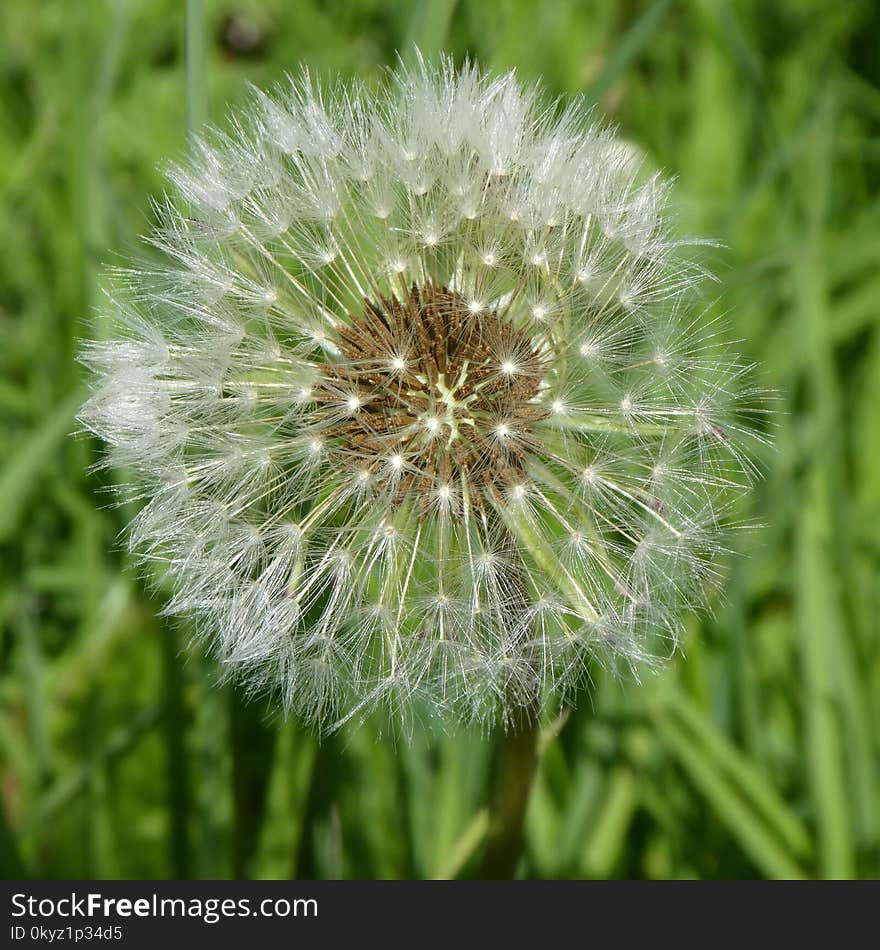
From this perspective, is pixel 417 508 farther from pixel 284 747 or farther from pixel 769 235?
pixel 769 235

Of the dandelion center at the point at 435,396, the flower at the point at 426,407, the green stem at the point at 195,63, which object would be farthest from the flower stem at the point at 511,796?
the green stem at the point at 195,63

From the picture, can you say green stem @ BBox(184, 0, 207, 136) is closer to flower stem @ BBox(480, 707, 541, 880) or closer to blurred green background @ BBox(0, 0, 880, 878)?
blurred green background @ BBox(0, 0, 880, 878)

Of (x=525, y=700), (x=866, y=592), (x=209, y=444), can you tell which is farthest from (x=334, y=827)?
(x=866, y=592)

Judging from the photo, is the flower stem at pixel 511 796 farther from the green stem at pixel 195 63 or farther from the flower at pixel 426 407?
the green stem at pixel 195 63

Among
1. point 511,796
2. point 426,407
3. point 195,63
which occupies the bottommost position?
point 511,796

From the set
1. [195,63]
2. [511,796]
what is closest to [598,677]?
[511,796]

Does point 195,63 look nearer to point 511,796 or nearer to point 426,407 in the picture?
point 426,407

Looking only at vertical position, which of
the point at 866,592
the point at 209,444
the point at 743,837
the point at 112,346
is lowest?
the point at 743,837
